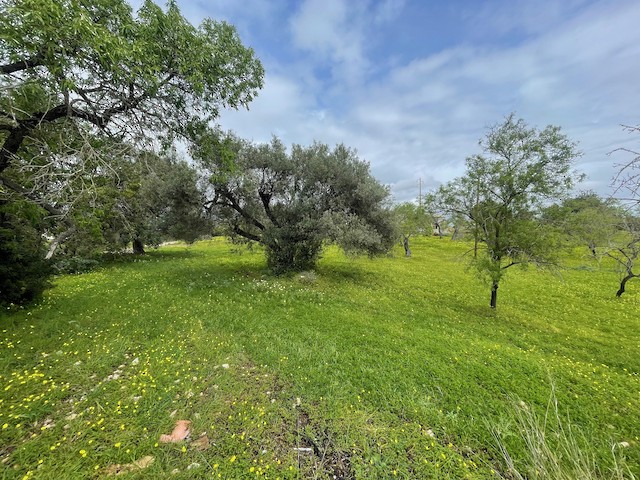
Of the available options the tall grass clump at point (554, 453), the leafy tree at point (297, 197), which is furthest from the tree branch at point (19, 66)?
the tall grass clump at point (554, 453)

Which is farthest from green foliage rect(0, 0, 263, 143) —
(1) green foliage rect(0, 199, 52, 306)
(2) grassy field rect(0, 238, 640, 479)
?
(2) grassy field rect(0, 238, 640, 479)

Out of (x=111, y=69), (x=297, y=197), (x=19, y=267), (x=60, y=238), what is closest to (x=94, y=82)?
(x=111, y=69)

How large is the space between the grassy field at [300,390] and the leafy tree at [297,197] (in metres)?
5.27

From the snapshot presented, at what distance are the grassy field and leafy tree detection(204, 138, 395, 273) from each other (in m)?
5.27

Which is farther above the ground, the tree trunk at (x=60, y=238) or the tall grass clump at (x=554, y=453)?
the tree trunk at (x=60, y=238)

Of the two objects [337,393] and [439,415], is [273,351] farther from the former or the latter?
[439,415]

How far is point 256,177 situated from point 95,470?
14071 mm

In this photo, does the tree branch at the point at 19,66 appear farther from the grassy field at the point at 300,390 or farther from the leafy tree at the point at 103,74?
the grassy field at the point at 300,390

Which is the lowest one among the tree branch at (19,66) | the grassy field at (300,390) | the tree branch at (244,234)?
the grassy field at (300,390)

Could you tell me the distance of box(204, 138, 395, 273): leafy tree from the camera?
15531 millimetres

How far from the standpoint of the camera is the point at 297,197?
53.5 feet

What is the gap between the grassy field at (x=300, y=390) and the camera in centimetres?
388

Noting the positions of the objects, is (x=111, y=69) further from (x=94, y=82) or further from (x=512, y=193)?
(x=512, y=193)

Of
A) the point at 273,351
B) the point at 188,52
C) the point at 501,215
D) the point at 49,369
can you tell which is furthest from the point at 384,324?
the point at 188,52
